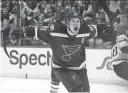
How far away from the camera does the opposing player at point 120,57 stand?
5.44m

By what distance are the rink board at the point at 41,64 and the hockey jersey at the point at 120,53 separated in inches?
8.4

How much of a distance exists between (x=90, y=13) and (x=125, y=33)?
84cm

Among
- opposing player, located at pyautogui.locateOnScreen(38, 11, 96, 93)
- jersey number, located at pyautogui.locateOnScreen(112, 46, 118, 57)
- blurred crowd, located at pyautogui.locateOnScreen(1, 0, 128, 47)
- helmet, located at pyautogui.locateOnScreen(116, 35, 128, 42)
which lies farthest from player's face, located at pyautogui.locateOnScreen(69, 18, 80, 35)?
jersey number, located at pyautogui.locateOnScreen(112, 46, 118, 57)

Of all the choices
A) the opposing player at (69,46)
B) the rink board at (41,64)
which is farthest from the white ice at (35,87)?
the opposing player at (69,46)

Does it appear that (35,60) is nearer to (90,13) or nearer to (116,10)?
(90,13)

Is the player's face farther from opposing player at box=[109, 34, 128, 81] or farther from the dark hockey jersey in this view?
opposing player at box=[109, 34, 128, 81]

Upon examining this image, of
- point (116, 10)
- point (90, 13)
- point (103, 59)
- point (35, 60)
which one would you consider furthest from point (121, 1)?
point (35, 60)

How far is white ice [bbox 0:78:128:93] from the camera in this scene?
5.08 metres

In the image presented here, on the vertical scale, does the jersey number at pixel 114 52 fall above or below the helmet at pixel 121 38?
below

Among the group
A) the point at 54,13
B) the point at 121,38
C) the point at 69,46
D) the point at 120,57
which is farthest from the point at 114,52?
the point at 69,46

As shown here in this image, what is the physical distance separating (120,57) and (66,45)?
218 cm

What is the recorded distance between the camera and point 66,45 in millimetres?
3531

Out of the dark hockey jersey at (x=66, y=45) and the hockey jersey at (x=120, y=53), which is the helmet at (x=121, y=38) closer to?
the hockey jersey at (x=120, y=53)

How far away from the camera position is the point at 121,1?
19.6ft
